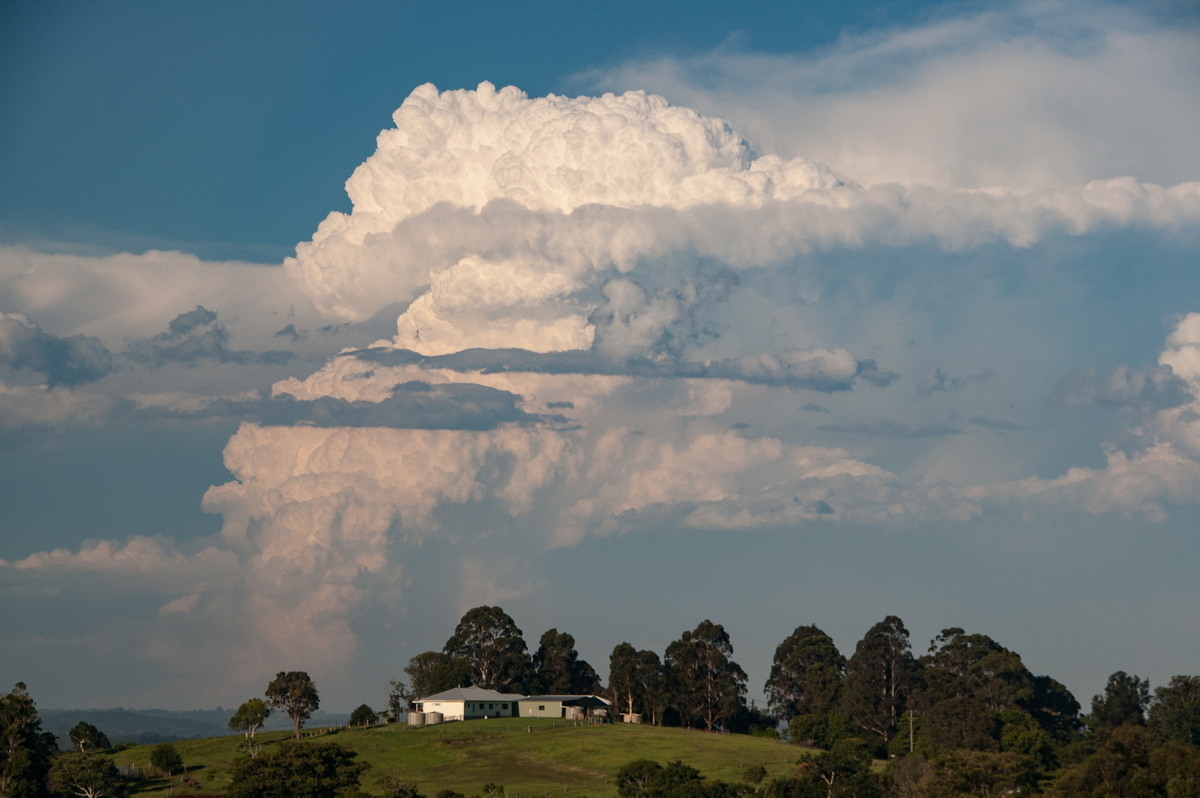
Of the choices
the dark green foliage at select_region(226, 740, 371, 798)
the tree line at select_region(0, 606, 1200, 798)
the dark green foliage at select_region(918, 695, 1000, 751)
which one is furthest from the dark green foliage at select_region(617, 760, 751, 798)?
the dark green foliage at select_region(918, 695, 1000, 751)

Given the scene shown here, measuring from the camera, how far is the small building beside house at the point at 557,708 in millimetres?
187250

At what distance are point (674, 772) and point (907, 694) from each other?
76.2 metres

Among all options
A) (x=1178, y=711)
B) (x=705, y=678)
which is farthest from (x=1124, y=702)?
(x=705, y=678)

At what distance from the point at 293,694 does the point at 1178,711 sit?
118m

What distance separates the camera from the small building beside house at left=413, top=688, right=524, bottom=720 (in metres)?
182

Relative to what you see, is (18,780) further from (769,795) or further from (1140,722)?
(1140,722)

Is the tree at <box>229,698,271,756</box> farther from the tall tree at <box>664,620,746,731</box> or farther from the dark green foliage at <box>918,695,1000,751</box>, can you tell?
the dark green foliage at <box>918,695,1000,751</box>

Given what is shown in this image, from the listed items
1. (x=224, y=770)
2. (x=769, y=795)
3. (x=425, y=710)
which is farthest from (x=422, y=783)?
(x=425, y=710)

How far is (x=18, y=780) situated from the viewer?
114812 mm

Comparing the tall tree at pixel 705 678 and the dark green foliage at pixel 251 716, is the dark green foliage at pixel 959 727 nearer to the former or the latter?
the tall tree at pixel 705 678

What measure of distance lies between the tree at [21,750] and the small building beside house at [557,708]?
73.8 meters

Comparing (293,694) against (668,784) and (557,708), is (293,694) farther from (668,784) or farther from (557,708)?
(668,784)

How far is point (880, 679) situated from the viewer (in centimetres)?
18300

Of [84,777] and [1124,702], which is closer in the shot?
[84,777]
